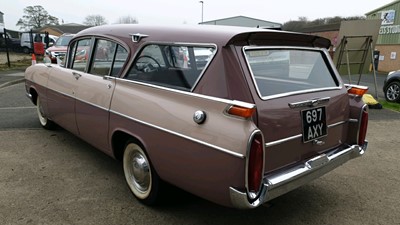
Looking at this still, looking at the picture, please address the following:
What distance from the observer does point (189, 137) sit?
8.68 ft

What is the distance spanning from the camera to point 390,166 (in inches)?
181

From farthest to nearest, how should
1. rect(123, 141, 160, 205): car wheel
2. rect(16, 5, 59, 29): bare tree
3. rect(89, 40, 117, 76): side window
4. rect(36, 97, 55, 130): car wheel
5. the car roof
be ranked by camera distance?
1. rect(16, 5, 59, 29): bare tree
2. rect(36, 97, 55, 130): car wheel
3. rect(89, 40, 117, 76): side window
4. rect(123, 141, 160, 205): car wheel
5. the car roof

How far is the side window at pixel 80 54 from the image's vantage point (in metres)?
4.23

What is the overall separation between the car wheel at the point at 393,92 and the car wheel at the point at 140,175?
913 cm

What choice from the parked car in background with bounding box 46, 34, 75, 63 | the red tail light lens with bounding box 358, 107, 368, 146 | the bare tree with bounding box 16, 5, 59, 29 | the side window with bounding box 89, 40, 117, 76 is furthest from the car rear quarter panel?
the bare tree with bounding box 16, 5, 59, 29

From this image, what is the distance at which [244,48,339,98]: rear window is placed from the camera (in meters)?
2.85

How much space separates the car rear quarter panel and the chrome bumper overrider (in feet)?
0.34

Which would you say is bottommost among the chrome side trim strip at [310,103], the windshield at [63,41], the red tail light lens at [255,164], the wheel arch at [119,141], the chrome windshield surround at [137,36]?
the wheel arch at [119,141]

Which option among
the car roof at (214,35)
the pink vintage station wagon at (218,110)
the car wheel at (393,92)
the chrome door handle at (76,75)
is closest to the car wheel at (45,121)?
the chrome door handle at (76,75)

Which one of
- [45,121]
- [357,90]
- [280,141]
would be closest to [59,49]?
[45,121]

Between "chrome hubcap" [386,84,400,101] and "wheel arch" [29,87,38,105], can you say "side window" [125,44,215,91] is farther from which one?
"chrome hubcap" [386,84,400,101]

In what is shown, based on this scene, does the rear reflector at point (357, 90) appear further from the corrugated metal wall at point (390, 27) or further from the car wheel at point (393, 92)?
the corrugated metal wall at point (390, 27)

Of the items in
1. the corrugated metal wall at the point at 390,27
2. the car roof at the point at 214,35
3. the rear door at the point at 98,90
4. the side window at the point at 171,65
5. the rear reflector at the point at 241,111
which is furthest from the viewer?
the corrugated metal wall at the point at 390,27

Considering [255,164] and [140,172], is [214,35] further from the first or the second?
[140,172]
